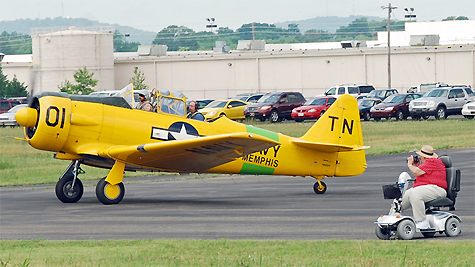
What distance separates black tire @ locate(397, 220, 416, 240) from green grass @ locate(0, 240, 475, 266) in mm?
339

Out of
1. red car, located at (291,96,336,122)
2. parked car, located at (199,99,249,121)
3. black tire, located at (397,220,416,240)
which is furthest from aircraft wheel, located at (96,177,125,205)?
parked car, located at (199,99,249,121)

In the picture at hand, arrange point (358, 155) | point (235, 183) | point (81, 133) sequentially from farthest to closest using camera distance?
point (235, 183), point (358, 155), point (81, 133)

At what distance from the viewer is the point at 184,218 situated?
468 inches

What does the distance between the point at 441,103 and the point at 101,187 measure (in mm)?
33730

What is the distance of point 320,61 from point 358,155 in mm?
54174

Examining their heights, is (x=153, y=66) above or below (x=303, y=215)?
above

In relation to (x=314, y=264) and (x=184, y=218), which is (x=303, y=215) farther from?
(x=314, y=264)

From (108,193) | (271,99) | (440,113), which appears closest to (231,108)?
(271,99)

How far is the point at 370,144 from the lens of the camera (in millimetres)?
28953

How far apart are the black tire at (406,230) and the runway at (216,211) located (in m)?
0.45

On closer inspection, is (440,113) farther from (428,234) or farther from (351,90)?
(428,234)

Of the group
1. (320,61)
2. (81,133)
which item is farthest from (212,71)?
(81,133)

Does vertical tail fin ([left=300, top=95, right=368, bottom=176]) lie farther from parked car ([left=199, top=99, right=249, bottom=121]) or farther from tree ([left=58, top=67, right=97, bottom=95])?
tree ([left=58, top=67, right=97, bottom=95])

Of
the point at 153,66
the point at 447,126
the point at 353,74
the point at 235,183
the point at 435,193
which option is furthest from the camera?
the point at 153,66
